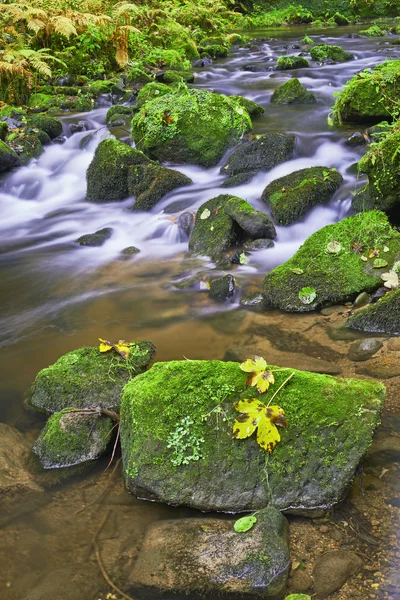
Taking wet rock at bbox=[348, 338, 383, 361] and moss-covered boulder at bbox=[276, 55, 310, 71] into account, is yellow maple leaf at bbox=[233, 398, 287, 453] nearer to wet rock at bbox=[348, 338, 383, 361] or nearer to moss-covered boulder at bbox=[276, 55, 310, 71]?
wet rock at bbox=[348, 338, 383, 361]

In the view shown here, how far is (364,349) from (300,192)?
3.39 m

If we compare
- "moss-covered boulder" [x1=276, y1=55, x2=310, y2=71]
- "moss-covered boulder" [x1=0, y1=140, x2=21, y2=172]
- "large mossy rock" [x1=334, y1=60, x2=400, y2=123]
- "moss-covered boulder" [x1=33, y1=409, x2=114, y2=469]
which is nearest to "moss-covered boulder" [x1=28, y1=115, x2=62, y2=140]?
"moss-covered boulder" [x1=0, y1=140, x2=21, y2=172]

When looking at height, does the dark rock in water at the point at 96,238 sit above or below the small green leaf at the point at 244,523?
below

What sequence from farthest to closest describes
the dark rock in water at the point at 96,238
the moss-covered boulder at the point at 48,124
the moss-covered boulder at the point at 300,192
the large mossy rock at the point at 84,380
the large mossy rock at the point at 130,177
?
the moss-covered boulder at the point at 48,124, the large mossy rock at the point at 130,177, the dark rock in water at the point at 96,238, the moss-covered boulder at the point at 300,192, the large mossy rock at the point at 84,380

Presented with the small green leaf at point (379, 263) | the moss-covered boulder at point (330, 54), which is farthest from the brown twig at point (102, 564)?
the moss-covered boulder at point (330, 54)

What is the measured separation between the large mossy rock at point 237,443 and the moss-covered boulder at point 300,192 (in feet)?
14.2

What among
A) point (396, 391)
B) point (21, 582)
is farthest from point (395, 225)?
point (21, 582)

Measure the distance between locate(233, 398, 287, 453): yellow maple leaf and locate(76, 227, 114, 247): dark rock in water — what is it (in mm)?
5069

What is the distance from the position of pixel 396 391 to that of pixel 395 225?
2976 millimetres

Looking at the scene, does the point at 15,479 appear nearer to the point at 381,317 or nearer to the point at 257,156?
the point at 381,317

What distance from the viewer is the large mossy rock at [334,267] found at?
548cm

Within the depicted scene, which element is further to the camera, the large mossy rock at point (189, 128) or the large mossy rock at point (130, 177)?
the large mossy rock at point (189, 128)

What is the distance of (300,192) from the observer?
293 inches

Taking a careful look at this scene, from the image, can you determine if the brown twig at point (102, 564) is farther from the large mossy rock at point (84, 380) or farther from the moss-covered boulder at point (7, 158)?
the moss-covered boulder at point (7, 158)
